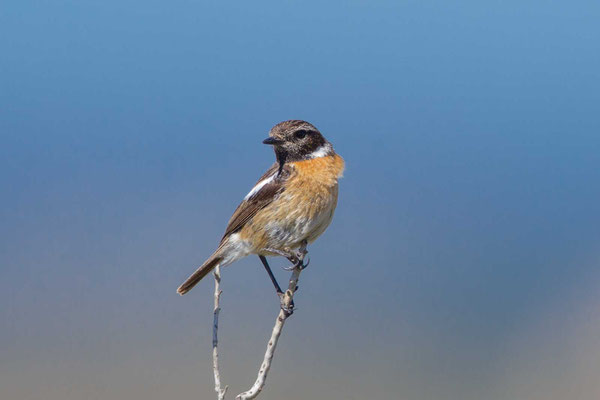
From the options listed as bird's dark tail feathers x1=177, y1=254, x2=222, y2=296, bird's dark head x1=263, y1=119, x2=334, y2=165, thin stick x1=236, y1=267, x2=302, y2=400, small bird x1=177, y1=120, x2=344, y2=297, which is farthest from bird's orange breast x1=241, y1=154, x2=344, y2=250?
thin stick x1=236, y1=267, x2=302, y2=400

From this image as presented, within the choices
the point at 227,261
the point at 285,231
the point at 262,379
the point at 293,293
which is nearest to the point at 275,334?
the point at 262,379

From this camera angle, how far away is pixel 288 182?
13.0ft

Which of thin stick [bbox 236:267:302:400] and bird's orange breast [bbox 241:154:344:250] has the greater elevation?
bird's orange breast [bbox 241:154:344:250]

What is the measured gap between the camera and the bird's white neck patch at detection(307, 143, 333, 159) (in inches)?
162

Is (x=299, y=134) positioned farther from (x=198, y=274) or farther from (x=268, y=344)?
(x=268, y=344)

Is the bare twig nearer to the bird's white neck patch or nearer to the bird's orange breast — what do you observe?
the bird's orange breast

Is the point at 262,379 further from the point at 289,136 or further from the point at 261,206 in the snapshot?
the point at 289,136

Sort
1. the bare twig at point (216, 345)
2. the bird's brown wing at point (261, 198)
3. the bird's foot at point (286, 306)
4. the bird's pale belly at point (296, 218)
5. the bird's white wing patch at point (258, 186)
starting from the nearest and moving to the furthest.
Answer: the bare twig at point (216, 345)
the bird's foot at point (286, 306)
the bird's pale belly at point (296, 218)
the bird's brown wing at point (261, 198)
the bird's white wing patch at point (258, 186)

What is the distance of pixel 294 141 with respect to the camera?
411 cm

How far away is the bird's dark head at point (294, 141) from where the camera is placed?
4.10 meters

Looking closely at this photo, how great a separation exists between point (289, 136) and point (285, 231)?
0.62 metres

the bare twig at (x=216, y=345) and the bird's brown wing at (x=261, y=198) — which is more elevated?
the bird's brown wing at (x=261, y=198)

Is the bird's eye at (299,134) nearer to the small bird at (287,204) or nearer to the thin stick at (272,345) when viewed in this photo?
the small bird at (287,204)

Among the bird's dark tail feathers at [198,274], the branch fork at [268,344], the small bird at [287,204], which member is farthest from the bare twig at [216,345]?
the bird's dark tail feathers at [198,274]
